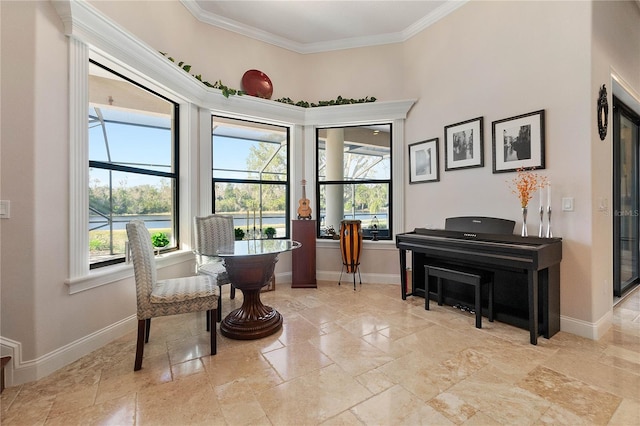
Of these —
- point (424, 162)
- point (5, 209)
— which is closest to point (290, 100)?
point (424, 162)

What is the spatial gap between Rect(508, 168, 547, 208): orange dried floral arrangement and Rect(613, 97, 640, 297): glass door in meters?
1.30

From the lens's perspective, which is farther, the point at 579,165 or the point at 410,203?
the point at 410,203

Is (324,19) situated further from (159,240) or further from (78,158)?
(159,240)

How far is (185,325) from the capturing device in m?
2.74

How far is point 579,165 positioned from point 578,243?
26.9 inches

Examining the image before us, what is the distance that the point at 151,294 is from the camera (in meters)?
2.05

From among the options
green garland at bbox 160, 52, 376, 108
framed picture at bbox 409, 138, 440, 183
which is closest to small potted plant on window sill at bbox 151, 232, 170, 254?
green garland at bbox 160, 52, 376, 108

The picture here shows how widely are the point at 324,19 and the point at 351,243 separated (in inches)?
123

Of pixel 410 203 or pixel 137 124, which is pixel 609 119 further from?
pixel 137 124

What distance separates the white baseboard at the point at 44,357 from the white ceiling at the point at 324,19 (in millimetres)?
3770

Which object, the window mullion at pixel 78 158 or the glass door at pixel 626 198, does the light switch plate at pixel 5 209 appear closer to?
the window mullion at pixel 78 158

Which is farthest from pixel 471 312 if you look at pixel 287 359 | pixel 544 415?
pixel 287 359

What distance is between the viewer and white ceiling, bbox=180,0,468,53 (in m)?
3.50

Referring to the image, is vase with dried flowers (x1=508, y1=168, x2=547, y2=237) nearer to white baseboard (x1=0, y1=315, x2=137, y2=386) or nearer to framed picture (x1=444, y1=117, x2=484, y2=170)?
framed picture (x1=444, y1=117, x2=484, y2=170)
